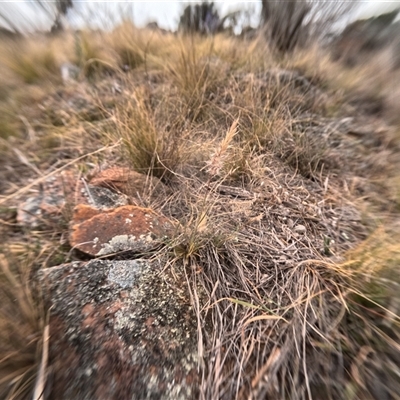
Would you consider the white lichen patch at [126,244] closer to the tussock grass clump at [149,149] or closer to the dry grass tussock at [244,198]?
the dry grass tussock at [244,198]

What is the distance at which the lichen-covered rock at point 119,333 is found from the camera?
79cm

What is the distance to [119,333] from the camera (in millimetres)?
862

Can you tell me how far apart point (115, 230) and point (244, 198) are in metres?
0.65

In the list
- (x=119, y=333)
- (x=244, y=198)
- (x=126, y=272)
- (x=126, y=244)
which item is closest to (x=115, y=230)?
(x=126, y=244)

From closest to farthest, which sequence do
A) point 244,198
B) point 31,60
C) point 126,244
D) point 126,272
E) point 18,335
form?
point 18,335 < point 126,272 < point 126,244 < point 244,198 < point 31,60

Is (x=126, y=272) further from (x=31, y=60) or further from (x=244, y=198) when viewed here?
(x=31, y=60)

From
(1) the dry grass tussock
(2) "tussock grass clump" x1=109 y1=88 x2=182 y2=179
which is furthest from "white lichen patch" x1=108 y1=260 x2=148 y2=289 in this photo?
(2) "tussock grass clump" x1=109 y1=88 x2=182 y2=179

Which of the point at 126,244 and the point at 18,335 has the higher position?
the point at 126,244

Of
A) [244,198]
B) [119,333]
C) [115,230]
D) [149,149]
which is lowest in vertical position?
[119,333]

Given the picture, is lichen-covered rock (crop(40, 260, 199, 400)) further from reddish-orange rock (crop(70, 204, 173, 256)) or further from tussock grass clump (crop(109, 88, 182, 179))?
tussock grass clump (crop(109, 88, 182, 179))

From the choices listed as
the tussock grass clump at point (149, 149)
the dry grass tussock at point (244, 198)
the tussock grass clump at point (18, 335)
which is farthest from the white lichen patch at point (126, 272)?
the tussock grass clump at point (149, 149)

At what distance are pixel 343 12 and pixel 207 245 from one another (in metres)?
3.22

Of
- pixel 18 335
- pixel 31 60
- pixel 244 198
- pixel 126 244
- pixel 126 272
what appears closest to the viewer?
pixel 18 335

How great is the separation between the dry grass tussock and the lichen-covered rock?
0.05 m
